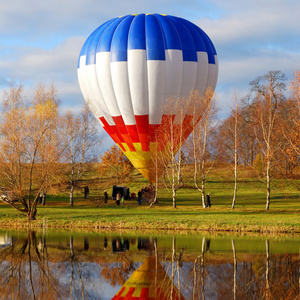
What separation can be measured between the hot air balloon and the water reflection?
14582mm

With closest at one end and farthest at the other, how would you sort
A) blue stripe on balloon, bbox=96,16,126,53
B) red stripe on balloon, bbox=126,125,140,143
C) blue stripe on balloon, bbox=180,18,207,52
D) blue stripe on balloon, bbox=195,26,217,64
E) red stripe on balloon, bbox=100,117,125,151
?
blue stripe on balloon, bbox=96,16,126,53
blue stripe on balloon, bbox=180,18,207,52
red stripe on balloon, bbox=126,125,140,143
blue stripe on balloon, bbox=195,26,217,64
red stripe on balloon, bbox=100,117,125,151

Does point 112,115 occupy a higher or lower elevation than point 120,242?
higher

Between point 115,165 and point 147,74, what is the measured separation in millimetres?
24628

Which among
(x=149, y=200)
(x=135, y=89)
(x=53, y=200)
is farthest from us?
(x=53, y=200)

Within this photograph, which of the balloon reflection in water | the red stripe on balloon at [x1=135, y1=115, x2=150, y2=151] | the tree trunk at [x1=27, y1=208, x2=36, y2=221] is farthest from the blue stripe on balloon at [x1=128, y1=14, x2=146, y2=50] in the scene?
the balloon reflection in water

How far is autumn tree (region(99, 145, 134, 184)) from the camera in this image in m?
55.6

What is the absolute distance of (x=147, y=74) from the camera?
33875mm

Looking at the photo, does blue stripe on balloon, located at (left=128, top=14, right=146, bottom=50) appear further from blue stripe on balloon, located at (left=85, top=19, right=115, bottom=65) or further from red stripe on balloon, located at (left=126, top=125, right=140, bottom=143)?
red stripe on balloon, located at (left=126, top=125, right=140, bottom=143)

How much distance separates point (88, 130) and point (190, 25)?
12.0 meters

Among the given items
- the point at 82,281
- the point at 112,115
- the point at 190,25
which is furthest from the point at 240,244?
the point at 190,25

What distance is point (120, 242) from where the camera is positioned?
2031 cm

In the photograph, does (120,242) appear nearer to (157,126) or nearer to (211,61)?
(157,126)

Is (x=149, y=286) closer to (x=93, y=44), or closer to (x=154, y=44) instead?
(x=154, y=44)

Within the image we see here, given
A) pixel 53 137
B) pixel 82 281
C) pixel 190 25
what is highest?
pixel 190 25
